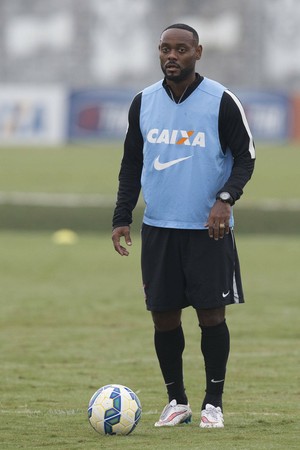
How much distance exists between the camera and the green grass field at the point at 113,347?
253 inches

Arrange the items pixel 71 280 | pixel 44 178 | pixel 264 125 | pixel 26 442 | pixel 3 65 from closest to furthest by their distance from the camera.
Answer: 1. pixel 26 442
2. pixel 71 280
3. pixel 44 178
4. pixel 264 125
5. pixel 3 65

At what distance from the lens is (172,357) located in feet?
22.2

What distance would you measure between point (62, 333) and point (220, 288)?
4.56 m

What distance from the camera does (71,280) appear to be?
1499 centimetres

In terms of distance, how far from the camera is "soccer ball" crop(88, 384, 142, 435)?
20.8 ft

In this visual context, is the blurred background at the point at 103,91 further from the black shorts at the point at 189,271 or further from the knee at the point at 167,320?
the black shorts at the point at 189,271

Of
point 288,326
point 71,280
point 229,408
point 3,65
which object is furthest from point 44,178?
point 3,65

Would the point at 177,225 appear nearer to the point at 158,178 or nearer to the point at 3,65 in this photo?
the point at 158,178

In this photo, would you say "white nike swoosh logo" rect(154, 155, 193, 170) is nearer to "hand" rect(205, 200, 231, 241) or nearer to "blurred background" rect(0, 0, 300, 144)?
"hand" rect(205, 200, 231, 241)

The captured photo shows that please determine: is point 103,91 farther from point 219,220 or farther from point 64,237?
point 219,220

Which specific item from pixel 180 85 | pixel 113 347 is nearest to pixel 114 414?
pixel 180 85

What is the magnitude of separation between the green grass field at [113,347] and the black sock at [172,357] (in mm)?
215

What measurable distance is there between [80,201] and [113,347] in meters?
12.9

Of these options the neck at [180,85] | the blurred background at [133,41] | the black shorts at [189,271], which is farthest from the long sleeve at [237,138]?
the blurred background at [133,41]
